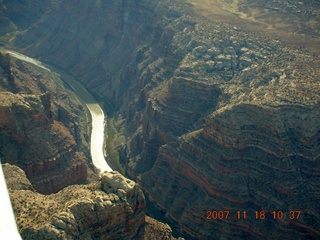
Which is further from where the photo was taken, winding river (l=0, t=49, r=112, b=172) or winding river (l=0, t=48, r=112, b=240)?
winding river (l=0, t=49, r=112, b=172)

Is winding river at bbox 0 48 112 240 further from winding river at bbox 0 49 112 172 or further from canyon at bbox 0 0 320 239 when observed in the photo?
canyon at bbox 0 0 320 239

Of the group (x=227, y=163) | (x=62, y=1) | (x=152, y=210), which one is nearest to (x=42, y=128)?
(x=152, y=210)

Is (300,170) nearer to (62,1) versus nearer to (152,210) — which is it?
(152,210)

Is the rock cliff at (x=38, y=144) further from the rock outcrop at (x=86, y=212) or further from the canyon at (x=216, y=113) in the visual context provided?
the rock outcrop at (x=86, y=212)
